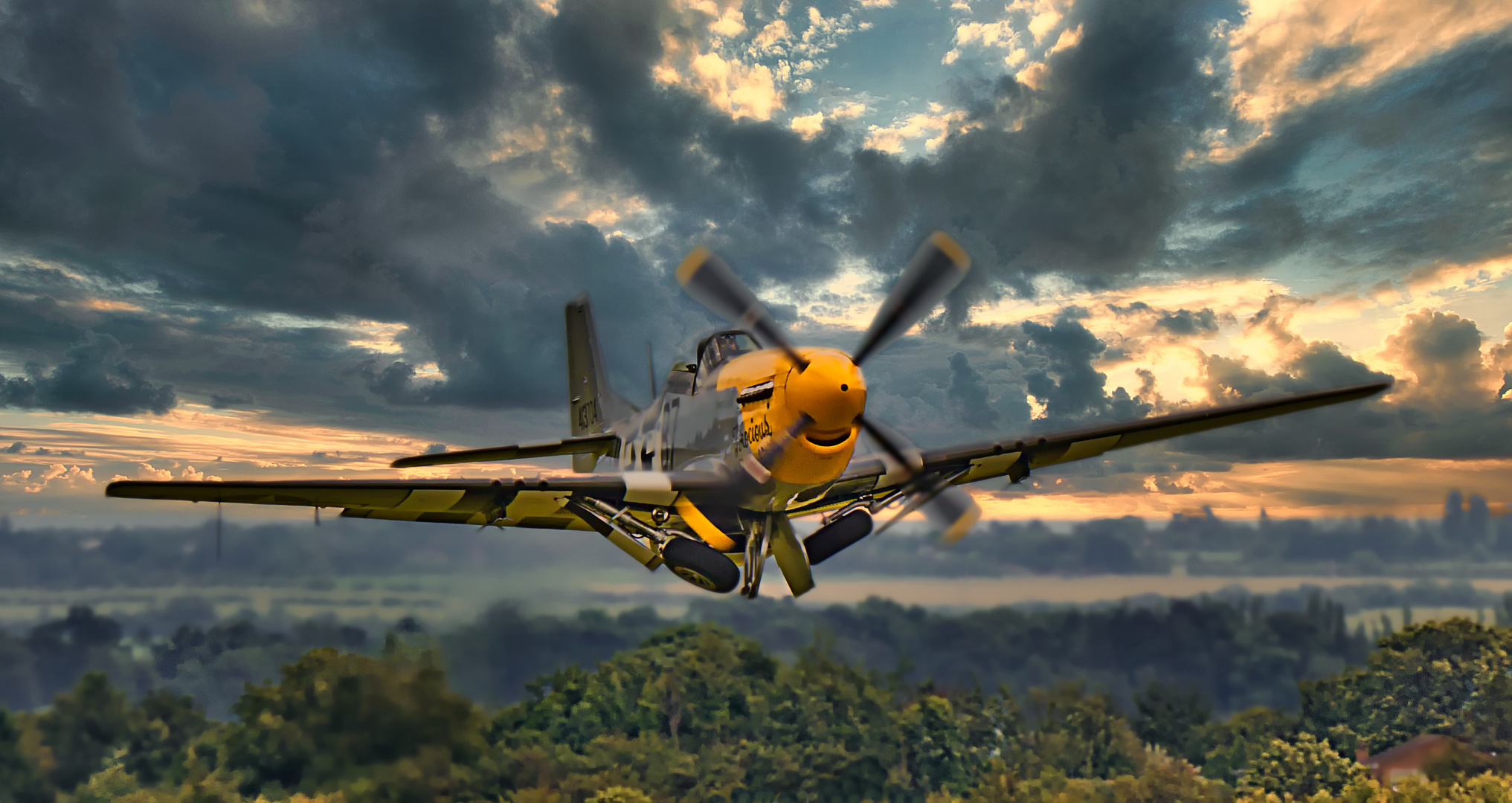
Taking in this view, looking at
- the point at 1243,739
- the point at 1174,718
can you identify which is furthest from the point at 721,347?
the point at 1174,718

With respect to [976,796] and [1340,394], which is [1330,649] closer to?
[976,796]

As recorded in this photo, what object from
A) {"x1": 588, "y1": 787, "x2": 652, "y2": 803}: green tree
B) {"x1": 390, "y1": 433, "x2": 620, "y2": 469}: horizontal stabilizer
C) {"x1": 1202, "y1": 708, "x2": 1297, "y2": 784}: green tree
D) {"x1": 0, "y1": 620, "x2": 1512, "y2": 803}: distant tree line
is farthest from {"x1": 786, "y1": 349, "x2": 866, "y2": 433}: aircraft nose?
{"x1": 1202, "y1": 708, "x2": 1297, "y2": 784}: green tree

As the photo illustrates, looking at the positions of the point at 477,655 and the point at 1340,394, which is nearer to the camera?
the point at 1340,394

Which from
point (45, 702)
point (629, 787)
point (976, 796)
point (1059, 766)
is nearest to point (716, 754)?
Answer: point (629, 787)

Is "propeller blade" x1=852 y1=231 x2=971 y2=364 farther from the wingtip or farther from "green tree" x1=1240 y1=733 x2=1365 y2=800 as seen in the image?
"green tree" x1=1240 y1=733 x2=1365 y2=800

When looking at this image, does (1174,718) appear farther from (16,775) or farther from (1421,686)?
(16,775)

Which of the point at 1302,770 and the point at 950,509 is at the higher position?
the point at 950,509
